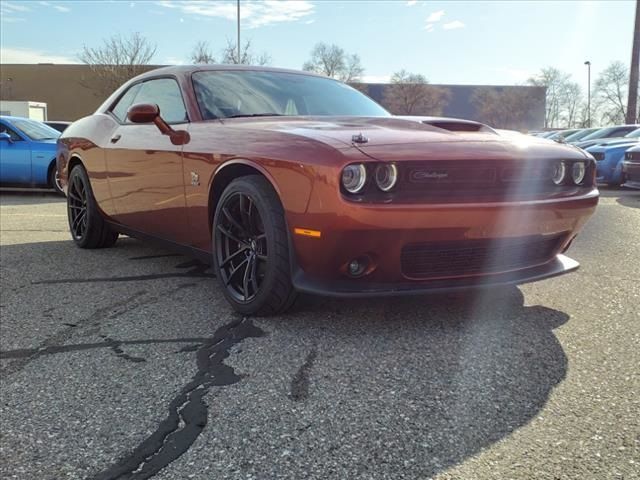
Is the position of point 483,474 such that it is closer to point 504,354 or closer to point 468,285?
point 504,354

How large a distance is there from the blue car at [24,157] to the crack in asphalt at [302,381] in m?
8.93

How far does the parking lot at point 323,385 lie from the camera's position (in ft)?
6.06

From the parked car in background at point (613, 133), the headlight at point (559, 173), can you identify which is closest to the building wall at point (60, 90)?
the parked car in background at point (613, 133)

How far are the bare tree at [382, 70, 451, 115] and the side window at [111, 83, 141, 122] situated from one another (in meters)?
52.9

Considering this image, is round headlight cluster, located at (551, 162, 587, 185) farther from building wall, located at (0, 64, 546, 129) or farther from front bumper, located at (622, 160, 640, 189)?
building wall, located at (0, 64, 546, 129)

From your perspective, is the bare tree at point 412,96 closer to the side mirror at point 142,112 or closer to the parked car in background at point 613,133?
the parked car in background at point 613,133

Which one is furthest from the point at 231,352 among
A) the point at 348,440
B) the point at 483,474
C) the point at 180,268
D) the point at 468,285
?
the point at 180,268

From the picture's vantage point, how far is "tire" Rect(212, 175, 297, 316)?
2.90 metres

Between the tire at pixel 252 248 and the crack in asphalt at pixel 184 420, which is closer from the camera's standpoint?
the crack in asphalt at pixel 184 420

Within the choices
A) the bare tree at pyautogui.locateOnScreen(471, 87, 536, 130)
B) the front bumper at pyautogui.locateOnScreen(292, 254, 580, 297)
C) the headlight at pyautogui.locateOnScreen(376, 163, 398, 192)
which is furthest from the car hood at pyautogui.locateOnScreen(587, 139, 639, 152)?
the bare tree at pyautogui.locateOnScreen(471, 87, 536, 130)

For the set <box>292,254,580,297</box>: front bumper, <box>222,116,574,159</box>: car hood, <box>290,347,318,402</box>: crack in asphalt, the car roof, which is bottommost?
<box>290,347,318,402</box>: crack in asphalt

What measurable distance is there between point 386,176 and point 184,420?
132cm

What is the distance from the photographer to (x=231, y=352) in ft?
8.92

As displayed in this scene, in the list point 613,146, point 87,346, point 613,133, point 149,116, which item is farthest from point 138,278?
point 613,133
